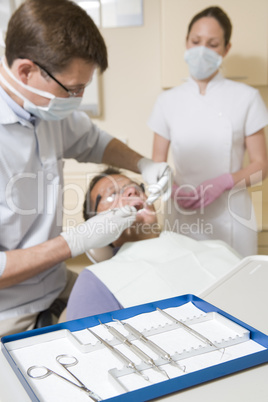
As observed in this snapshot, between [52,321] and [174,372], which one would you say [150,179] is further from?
[174,372]

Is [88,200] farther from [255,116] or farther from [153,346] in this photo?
[153,346]

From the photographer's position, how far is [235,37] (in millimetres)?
2535

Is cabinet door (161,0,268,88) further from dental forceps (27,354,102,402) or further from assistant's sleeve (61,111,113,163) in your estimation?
dental forceps (27,354,102,402)

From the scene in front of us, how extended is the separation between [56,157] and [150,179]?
0.39 meters

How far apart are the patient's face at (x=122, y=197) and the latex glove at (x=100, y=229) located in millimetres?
88

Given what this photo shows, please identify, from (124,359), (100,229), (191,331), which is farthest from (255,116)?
(124,359)

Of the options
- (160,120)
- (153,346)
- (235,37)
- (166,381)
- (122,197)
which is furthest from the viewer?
(235,37)

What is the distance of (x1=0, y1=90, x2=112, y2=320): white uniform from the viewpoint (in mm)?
1399

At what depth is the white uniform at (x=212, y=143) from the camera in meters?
2.04

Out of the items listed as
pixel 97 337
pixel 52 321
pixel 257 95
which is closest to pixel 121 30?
pixel 257 95

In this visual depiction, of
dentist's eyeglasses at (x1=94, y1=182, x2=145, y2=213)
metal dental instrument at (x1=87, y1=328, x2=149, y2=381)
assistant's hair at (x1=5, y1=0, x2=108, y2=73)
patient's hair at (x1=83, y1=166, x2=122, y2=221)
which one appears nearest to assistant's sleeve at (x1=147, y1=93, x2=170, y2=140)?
patient's hair at (x1=83, y1=166, x2=122, y2=221)

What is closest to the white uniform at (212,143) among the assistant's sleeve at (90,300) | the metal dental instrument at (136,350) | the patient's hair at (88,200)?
the patient's hair at (88,200)

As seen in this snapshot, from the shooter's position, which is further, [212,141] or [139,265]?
[212,141]

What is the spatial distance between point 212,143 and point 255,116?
0.23 meters
